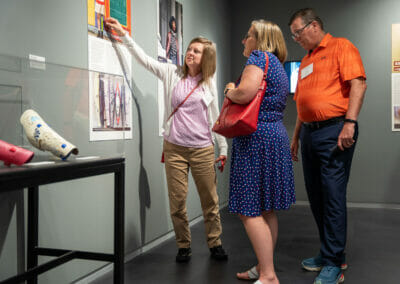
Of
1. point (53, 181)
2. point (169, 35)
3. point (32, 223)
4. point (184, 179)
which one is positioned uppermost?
point (169, 35)

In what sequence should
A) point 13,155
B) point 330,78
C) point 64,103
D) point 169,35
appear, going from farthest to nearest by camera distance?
point 169,35
point 330,78
point 64,103
point 13,155

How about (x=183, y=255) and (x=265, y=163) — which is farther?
(x=183, y=255)

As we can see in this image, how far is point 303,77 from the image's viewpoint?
8.36 ft

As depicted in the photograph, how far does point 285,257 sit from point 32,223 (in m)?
1.71

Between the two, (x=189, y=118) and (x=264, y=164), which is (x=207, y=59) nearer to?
(x=189, y=118)

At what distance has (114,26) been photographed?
8.11ft

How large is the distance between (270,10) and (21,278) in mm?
4645

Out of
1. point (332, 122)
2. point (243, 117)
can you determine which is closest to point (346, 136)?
point (332, 122)

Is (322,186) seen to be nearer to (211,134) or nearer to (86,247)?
(211,134)

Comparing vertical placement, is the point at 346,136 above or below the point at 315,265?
above

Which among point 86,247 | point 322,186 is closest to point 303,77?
point 322,186

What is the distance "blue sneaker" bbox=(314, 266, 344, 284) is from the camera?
2232 millimetres

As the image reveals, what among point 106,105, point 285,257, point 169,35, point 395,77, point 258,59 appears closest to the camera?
point 106,105

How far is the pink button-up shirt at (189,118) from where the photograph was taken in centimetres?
266
